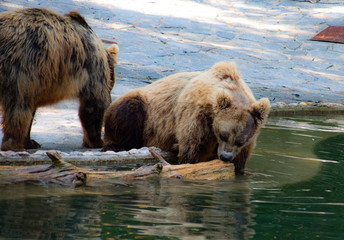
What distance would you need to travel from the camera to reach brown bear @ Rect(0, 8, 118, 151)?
570cm

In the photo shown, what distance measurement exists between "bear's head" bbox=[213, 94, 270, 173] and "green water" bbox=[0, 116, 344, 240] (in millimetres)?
348

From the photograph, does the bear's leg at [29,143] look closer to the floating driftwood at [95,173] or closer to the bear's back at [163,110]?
the bear's back at [163,110]

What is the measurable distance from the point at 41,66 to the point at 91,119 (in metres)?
1.36

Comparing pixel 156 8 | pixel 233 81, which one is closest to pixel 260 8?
pixel 156 8

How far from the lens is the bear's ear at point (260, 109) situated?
227 inches

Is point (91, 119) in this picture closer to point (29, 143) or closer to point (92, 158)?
point (29, 143)

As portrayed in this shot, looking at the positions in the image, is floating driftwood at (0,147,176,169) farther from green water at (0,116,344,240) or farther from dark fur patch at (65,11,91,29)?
dark fur patch at (65,11,91,29)

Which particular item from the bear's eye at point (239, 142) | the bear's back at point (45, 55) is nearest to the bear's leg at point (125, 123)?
the bear's back at point (45, 55)

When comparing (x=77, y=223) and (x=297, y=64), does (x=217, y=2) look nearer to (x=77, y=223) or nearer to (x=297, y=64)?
(x=297, y=64)

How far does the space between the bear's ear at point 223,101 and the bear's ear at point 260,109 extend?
0.26 metres

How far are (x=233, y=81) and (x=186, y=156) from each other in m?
0.94

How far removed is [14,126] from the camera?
19.0 ft

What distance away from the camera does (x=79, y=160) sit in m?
6.04

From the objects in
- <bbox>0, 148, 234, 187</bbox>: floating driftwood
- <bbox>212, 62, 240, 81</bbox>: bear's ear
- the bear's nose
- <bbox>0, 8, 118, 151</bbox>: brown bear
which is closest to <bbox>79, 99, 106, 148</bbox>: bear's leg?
<bbox>0, 8, 118, 151</bbox>: brown bear
